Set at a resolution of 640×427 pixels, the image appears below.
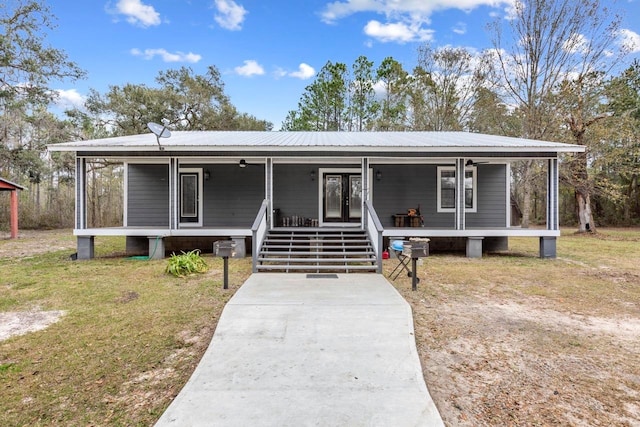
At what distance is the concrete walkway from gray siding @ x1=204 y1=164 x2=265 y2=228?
620cm

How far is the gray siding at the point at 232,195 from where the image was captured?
1116 cm

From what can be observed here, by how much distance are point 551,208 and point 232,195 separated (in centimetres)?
944

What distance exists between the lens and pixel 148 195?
440 inches

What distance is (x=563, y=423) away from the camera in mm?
2508

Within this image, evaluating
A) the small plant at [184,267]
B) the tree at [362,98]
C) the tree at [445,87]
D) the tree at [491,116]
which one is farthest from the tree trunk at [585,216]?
the small plant at [184,267]

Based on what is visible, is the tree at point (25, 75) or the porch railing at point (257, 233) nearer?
the porch railing at point (257, 233)

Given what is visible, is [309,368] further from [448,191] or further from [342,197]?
[448,191]

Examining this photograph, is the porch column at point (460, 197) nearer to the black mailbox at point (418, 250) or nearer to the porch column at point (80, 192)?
the black mailbox at point (418, 250)

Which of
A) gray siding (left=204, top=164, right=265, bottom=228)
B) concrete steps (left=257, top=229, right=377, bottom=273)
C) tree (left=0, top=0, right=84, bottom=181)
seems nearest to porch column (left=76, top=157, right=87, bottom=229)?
gray siding (left=204, top=164, right=265, bottom=228)

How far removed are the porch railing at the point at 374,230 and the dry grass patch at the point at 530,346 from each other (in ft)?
2.59

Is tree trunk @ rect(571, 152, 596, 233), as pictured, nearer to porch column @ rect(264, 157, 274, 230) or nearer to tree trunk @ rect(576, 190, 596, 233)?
tree trunk @ rect(576, 190, 596, 233)

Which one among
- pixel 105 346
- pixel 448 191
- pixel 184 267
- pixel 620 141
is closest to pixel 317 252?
pixel 184 267

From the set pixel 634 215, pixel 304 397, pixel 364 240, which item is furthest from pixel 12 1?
pixel 634 215

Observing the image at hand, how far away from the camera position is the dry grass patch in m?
2.71
